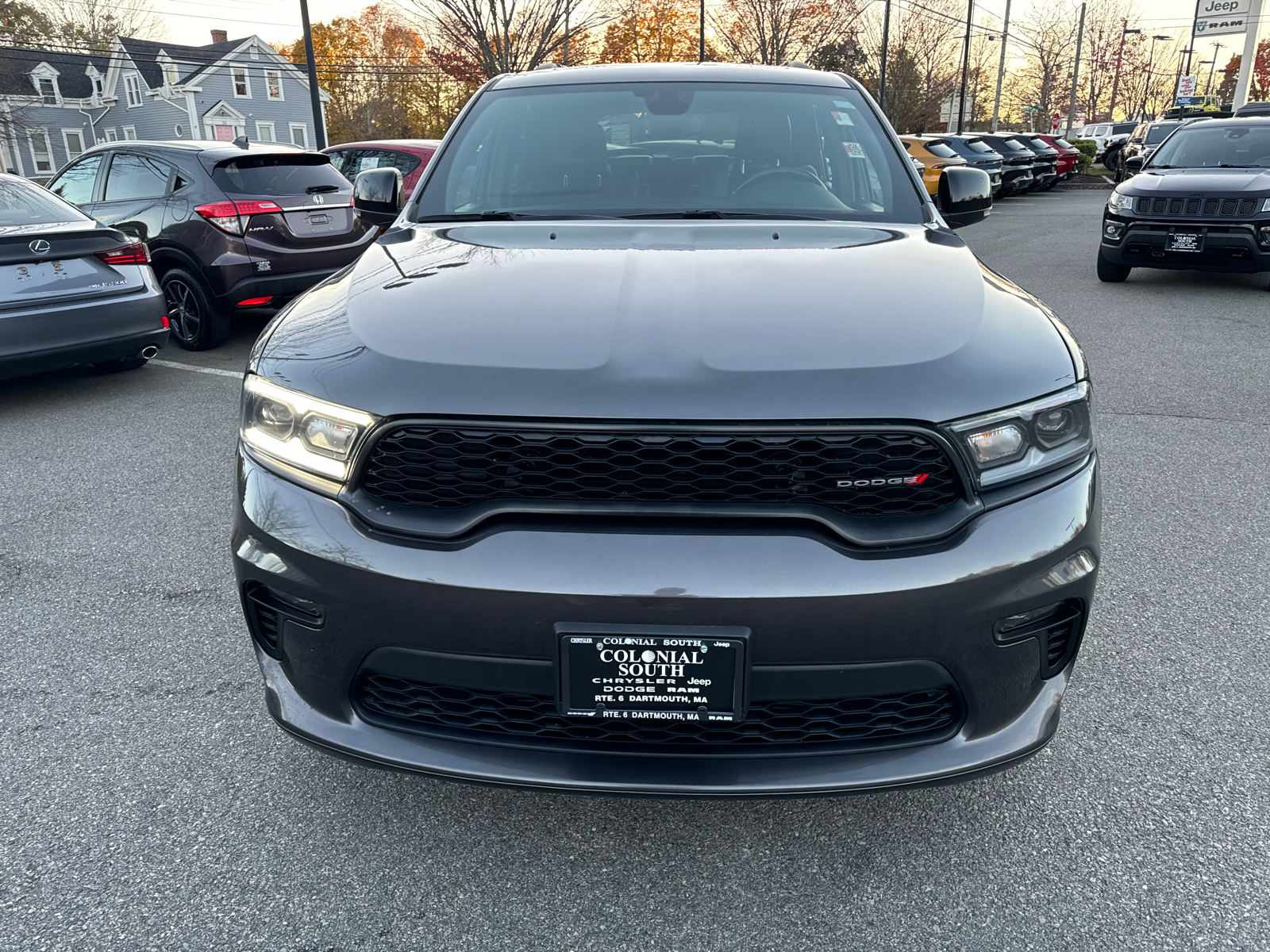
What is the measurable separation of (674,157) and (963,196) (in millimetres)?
1086

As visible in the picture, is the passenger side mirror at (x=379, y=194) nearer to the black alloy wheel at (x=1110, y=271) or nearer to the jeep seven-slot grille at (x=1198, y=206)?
the jeep seven-slot grille at (x=1198, y=206)

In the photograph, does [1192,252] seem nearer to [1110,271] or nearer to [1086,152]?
[1110,271]

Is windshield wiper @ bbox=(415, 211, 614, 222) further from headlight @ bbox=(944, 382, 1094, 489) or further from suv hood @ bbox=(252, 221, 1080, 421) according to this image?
headlight @ bbox=(944, 382, 1094, 489)

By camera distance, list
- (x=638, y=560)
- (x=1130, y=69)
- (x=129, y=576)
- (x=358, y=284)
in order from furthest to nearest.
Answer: (x=1130, y=69)
(x=129, y=576)
(x=358, y=284)
(x=638, y=560)

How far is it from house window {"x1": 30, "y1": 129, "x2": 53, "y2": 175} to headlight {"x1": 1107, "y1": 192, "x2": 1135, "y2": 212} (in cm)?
5615

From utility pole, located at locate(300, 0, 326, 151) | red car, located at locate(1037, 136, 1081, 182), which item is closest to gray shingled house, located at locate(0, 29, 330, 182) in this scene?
utility pole, located at locate(300, 0, 326, 151)

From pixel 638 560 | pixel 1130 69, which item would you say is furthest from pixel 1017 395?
pixel 1130 69

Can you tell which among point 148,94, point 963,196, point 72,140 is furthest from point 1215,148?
point 72,140

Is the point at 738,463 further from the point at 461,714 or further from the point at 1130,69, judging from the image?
the point at 1130,69

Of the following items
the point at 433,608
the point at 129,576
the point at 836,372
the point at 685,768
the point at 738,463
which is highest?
the point at 836,372

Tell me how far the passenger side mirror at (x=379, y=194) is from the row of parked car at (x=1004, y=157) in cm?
1391

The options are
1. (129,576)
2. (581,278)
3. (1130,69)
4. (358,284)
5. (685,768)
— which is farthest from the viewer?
Answer: (1130,69)

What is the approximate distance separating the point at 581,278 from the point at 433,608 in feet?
2.84

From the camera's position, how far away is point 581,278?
2158 millimetres
